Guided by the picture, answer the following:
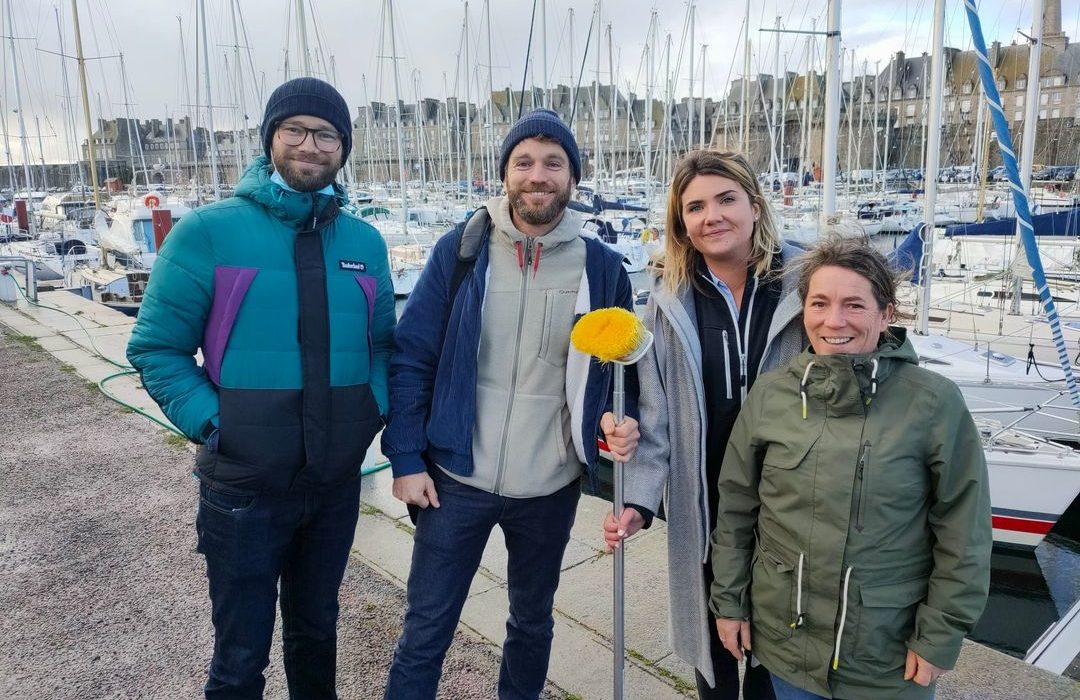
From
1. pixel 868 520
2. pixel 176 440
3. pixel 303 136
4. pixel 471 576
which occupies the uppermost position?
pixel 303 136

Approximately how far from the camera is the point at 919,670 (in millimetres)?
1964

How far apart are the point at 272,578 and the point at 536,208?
59.6 inches

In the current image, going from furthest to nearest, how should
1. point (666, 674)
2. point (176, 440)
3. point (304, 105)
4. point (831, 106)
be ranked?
point (831, 106)
point (176, 440)
point (666, 674)
point (304, 105)

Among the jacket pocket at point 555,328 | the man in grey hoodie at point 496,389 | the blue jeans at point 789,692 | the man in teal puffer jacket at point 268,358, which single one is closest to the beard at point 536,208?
the man in grey hoodie at point 496,389

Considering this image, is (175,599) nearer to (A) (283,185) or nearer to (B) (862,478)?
(A) (283,185)

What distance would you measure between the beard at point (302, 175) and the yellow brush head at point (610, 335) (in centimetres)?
97

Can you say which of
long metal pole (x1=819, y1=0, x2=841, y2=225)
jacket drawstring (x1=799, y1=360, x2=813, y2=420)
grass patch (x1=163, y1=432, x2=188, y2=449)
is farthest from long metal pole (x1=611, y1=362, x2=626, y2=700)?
long metal pole (x1=819, y1=0, x2=841, y2=225)

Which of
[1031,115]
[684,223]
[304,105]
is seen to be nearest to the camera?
[304,105]

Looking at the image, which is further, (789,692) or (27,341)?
(27,341)

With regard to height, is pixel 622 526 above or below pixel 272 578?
above

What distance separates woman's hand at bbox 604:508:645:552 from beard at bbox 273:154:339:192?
146cm

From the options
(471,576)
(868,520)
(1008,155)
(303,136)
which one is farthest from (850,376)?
(1008,155)

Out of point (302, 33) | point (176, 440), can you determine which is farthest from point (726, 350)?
point (302, 33)

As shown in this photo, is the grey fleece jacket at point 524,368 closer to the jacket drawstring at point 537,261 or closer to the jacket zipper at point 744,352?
the jacket drawstring at point 537,261
